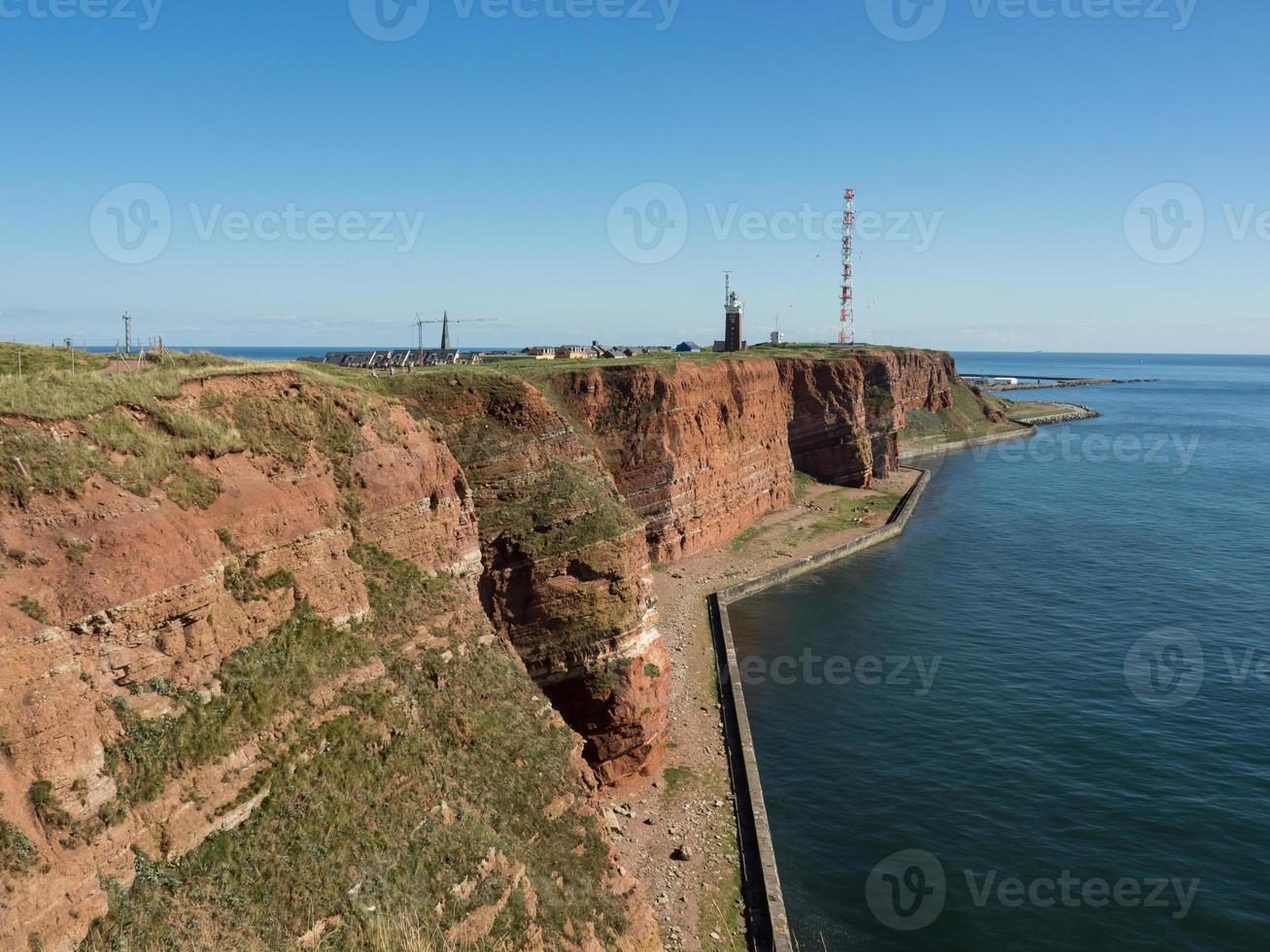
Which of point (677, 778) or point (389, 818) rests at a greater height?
point (389, 818)

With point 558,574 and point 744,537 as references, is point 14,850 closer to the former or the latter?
point 558,574

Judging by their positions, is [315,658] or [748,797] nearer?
[315,658]

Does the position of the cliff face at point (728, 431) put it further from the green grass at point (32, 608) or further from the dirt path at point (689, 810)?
the green grass at point (32, 608)

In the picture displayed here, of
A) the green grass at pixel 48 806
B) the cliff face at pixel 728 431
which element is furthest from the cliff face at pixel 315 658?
the cliff face at pixel 728 431

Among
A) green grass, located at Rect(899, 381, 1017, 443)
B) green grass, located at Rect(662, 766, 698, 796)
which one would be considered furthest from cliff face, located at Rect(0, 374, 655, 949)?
green grass, located at Rect(899, 381, 1017, 443)

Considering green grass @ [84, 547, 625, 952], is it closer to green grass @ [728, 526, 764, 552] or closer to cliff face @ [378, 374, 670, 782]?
cliff face @ [378, 374, 670, 782]

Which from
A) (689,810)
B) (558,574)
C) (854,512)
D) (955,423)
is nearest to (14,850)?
(558,574)

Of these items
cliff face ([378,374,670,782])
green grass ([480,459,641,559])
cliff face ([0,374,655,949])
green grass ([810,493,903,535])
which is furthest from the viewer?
green grass ([810,493,903,535])
